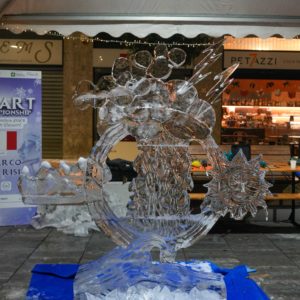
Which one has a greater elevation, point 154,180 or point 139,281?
point 154,180

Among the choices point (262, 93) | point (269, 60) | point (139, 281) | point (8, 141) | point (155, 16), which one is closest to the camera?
point (139, 281)

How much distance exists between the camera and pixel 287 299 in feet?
16.0

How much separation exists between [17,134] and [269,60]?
5632 millimetres

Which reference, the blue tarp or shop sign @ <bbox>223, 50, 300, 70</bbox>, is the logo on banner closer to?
the blue tarp

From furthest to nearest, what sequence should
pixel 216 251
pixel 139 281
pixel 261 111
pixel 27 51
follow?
pixel 261 111 → pixel 27 51 → pixel 216 251 → pixel 139 281

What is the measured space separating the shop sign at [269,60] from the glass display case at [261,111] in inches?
15.1

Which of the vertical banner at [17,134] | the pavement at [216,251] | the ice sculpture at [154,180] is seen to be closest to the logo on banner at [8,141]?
the vertical banner at [17,134]

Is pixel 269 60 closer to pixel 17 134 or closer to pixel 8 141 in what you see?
pixel 17 134

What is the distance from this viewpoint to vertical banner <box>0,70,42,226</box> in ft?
24.5

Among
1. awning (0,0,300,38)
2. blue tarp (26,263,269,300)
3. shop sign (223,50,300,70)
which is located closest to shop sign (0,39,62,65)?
shop sign (223,50,300,70)

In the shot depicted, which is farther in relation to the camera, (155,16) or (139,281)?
(155,16)

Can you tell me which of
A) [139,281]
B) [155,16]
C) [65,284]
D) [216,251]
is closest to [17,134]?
[155,16]

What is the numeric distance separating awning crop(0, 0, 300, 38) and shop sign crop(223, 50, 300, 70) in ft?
14.2

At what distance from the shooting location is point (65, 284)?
359 centimetres
